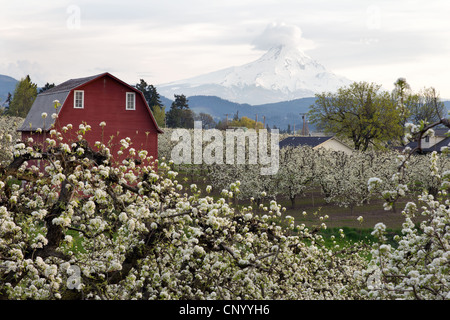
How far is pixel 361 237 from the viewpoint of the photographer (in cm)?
2769

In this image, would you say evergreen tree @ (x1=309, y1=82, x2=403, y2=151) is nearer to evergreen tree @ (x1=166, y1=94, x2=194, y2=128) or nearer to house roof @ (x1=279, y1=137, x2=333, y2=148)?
house roof @ (x1=279, y1=137, x2=333, y2=148)

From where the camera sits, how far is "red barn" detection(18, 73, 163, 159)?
118 feet

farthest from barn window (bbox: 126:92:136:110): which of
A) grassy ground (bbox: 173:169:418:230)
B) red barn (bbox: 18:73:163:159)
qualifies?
grassy ground (bbox: 173:169:418:230)

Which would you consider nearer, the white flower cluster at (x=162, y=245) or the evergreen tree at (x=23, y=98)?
the white flower cluster at (x=162, y=245)

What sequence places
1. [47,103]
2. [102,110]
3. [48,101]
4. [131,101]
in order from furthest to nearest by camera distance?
[131,101]
[48,101]
[47,103]
[102,110]

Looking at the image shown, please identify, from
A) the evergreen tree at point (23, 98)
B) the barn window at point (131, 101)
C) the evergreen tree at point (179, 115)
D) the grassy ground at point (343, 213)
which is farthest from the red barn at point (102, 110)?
the evergreen tree at point (179, 115)

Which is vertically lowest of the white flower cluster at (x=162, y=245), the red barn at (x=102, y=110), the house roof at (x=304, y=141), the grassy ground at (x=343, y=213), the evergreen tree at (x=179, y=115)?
the grassy ground at (x=343, y=213)

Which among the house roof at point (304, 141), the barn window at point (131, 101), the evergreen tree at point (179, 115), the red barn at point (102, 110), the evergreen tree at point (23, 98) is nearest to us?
the red barn at point (102, 110)

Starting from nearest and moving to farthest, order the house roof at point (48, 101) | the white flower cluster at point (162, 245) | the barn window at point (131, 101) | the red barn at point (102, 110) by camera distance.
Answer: the white flower cluster at point (162, 245)
the house roof at point (48, 101)
the red barn at point (102, 110)
the barn window at point (131, 101)

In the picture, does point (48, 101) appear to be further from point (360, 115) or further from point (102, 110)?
point (360, 115)

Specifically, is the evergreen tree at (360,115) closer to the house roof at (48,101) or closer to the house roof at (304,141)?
the house roof at (304,141)

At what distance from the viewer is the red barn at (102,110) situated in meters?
35.8

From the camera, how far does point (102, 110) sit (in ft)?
121

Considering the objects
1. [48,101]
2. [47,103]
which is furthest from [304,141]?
[47,103]
